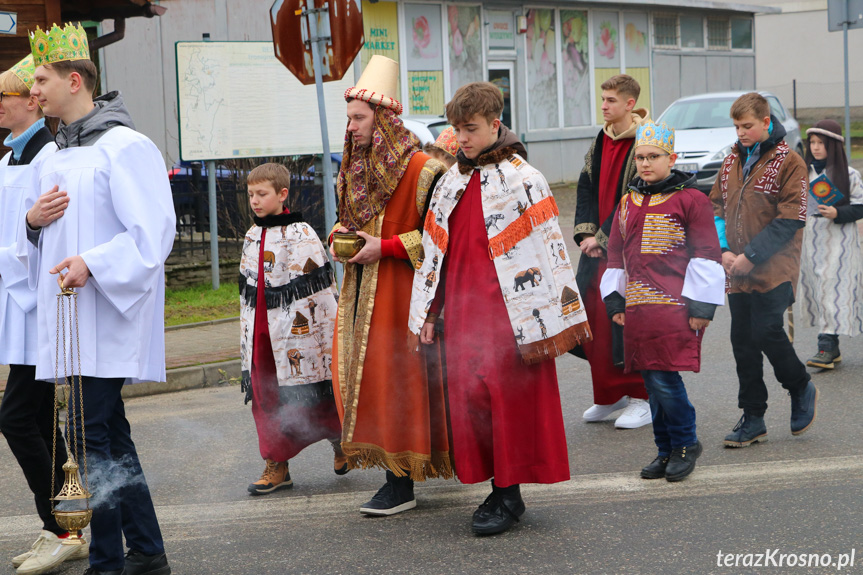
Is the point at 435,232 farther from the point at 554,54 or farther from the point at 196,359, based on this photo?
the point at 554,54

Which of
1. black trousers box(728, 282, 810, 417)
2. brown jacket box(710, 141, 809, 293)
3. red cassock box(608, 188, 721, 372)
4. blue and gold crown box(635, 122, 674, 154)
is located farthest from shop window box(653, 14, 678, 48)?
red cassock box(608, 188, 721, 372)

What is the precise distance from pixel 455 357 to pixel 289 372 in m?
1.03

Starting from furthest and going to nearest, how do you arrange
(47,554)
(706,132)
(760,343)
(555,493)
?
1. (706,132)
2. (760,343)
3. (555,493)
4. (47,554)

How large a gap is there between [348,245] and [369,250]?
0.11m

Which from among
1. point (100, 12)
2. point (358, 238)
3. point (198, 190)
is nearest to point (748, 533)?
point (358, 238)

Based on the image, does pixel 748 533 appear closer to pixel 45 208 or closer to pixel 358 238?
Answer: pixel 358 238

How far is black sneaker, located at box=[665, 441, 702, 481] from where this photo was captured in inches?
195

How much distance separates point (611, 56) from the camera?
82.8ft

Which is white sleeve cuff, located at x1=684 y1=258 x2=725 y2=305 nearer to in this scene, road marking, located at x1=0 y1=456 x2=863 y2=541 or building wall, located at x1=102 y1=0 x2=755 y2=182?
road marking, located at x1=0 y1=456 x2=863 y2=541

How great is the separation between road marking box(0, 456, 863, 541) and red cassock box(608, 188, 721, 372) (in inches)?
22.3

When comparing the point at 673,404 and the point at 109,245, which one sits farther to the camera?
the point at 673,404

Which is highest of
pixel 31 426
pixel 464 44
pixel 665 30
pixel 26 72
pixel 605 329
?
pixel 665 30

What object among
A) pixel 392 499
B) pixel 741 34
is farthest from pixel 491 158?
pixel 741 34

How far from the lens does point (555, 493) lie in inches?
→ 193
